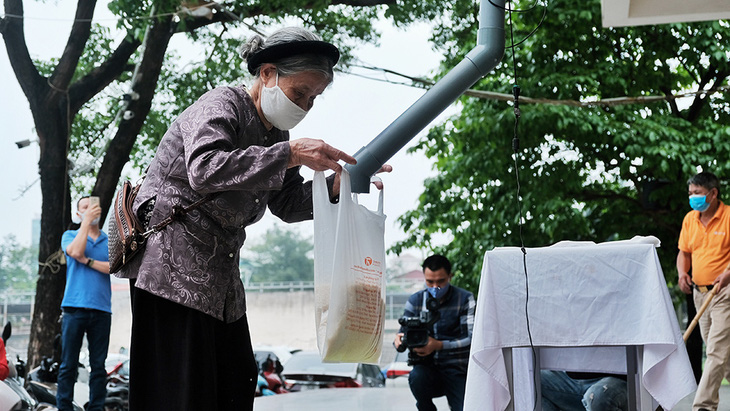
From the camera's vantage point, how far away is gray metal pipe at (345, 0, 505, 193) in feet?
12.0

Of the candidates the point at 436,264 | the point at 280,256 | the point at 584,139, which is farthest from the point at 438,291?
the point at 280,256

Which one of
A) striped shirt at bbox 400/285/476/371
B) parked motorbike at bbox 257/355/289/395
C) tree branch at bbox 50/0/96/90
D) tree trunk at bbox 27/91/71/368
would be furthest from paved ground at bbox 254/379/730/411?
tree branch at bbox 50/0/96/90

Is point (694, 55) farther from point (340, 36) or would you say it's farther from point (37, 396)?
point (37, 396)

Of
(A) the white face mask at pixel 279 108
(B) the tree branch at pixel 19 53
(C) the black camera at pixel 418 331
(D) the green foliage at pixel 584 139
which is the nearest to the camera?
(A) the white face mask at pixel 279 108

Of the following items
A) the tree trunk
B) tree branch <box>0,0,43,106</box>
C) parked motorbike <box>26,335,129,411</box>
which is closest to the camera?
parked motorbike <box>26,335,129,411</box>

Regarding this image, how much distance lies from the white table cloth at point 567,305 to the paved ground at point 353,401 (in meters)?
3.02

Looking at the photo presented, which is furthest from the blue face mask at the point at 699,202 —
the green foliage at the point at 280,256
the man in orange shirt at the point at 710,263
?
the green foliage at the point at 280,256

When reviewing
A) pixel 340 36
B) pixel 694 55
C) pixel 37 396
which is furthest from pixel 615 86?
pixel 37 396

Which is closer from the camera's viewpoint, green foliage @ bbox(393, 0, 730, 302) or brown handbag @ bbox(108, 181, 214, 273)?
brown handbag @ bbox(108, 181, 214, 273)

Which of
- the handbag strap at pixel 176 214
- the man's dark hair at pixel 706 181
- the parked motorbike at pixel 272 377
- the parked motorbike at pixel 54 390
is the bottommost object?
the parked motorbike at pixel 272 377

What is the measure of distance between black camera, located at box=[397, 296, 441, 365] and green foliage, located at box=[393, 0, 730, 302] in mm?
3915

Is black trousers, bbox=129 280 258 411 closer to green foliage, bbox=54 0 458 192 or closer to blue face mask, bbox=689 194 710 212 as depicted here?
blue face mask, bbox=689 194 710 212

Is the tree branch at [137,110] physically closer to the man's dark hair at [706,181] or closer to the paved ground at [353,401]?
the paved ground at [353,401]

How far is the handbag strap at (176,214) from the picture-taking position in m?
1.75
